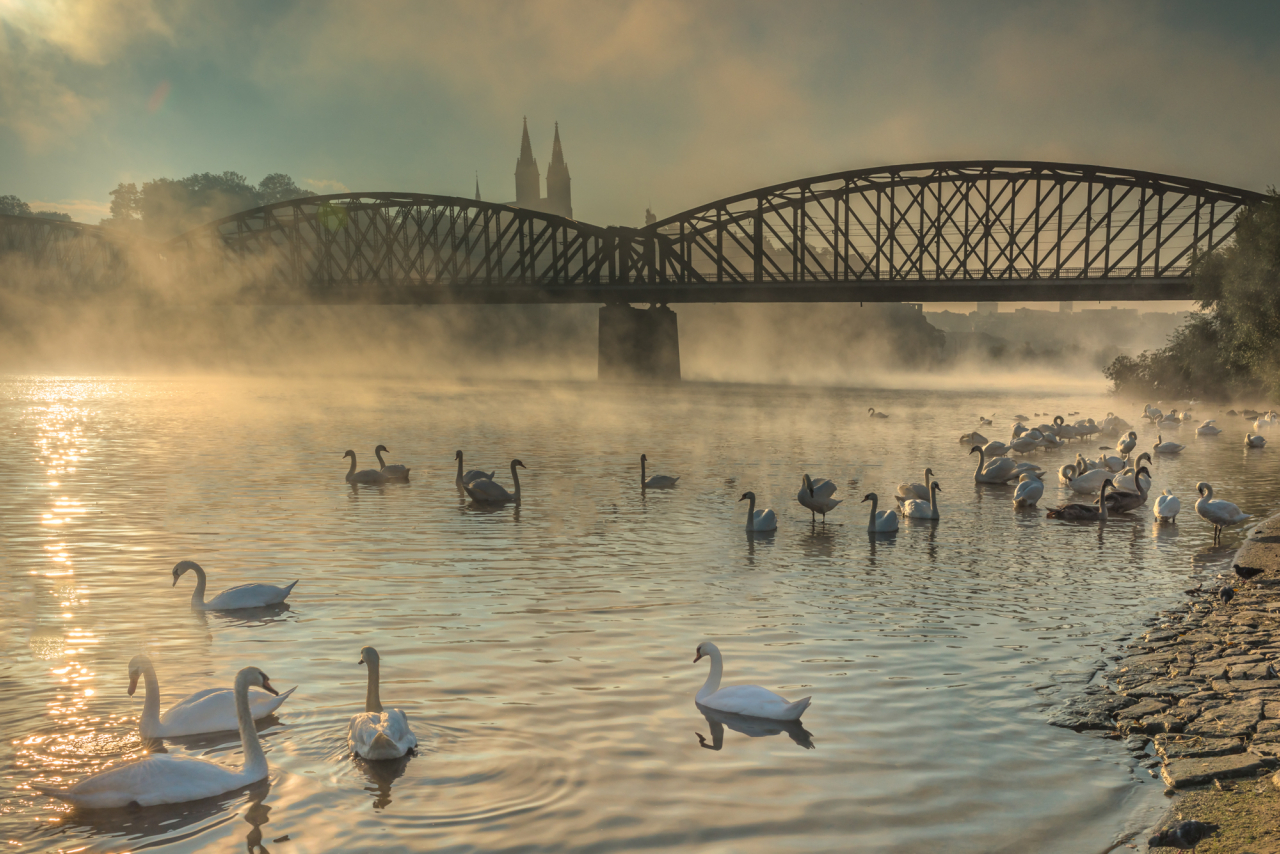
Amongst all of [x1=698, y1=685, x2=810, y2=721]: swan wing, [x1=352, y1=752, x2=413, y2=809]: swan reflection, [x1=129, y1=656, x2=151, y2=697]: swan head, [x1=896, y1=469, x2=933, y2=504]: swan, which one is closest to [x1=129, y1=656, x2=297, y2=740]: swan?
[x1=129, y1=656, x2=151, y2=697]: swan head

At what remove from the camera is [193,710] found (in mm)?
9578

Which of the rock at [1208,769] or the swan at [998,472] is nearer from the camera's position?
the rock at [1208,769]

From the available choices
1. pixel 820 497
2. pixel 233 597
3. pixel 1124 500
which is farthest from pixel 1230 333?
pixel 233 597

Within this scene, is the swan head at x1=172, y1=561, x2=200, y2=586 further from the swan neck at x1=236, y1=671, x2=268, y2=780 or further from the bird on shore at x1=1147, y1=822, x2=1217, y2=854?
the bird on shore at x1=1147, y1=822, x2=1217, y2=854

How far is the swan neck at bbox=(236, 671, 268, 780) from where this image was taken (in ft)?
27.8

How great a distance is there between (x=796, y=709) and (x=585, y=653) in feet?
10.1

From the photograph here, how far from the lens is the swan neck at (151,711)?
9.30 metres

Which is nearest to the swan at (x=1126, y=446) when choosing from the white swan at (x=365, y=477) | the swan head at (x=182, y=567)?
the white swan at (x=365, y=477)

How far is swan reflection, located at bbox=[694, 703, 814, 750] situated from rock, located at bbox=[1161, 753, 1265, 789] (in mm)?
2968

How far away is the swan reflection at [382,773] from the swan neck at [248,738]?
2.65ft

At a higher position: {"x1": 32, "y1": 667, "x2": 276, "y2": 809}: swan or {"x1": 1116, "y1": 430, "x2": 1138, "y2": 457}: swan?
{"x1": 1116, "y1": 430, "x2": 1138, "y2": 457}: swan

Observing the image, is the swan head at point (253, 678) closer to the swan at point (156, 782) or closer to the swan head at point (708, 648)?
the swan at point (156, 782)

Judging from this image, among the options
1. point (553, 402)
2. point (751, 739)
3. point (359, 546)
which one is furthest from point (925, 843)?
point (553, 402)

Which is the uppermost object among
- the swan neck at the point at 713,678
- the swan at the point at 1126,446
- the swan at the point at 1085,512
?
the swan at the point at 1126,446
